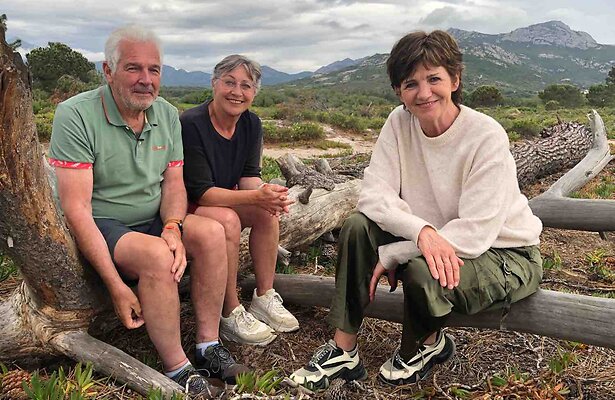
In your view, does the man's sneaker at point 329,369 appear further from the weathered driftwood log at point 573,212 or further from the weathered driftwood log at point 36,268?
the weathered driftwood log at point 573,212

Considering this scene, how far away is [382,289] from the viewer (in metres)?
3.53

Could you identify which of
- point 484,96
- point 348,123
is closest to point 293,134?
point 348,123

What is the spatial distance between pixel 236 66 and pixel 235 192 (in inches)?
28.9

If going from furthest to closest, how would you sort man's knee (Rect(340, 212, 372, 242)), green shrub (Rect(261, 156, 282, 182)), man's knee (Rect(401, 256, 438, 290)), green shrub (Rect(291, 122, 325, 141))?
1. green shrub (Rect(291, 122, 325, 141))
2. green shrub (Rect(261, 156, 282, 182))
3. man's knee (Rect(340, 212, 372, 242))
4. man's knee (Rect(401, 256, 438, 290))

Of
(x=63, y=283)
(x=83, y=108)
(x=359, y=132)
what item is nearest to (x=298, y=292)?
(x=63, y=283)

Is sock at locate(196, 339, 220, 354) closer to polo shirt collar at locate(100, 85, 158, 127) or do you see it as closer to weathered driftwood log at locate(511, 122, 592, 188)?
polo shirt collar at locate(100, 85, 158, 127)

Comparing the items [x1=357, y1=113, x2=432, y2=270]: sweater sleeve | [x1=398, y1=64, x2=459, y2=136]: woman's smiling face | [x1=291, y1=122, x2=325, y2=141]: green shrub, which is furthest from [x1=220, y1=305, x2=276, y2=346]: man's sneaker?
[x1=291, y1=122, x2=325, y2=141]: green shrub

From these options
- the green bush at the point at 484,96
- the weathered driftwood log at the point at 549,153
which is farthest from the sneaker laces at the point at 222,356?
the green bush at the point at 484,96

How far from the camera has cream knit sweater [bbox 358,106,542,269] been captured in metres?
2.84

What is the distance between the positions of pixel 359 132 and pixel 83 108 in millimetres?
17998

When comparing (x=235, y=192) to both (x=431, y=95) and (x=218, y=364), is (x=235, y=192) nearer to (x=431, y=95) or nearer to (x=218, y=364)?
(x=218, y=364)

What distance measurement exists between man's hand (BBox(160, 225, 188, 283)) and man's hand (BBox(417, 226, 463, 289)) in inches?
45.5

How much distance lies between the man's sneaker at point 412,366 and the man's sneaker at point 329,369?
141mm

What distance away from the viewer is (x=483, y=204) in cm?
283
